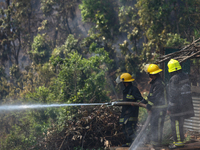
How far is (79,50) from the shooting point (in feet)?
76.0

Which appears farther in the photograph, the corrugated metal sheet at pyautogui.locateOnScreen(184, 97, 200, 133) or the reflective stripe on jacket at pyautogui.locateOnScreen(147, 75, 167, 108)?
the corrugated metal sheet at pyautogui.locateOnScreen(184, 97, 200, 133)

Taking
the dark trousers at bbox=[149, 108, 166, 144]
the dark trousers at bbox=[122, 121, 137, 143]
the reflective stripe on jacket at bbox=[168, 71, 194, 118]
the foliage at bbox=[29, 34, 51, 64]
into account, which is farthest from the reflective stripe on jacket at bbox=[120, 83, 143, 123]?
the foliage at bbox=[29, 34, 51, 64]

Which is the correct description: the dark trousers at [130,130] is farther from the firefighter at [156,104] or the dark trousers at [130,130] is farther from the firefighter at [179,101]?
the firefighter at [179,101]

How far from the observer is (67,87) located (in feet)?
31.3

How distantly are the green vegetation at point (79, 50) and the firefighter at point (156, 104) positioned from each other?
3003 mm

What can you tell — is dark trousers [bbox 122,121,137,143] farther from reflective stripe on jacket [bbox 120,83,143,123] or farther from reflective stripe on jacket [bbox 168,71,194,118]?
reflective stripe on jacket [bbox 168,71,194,118]

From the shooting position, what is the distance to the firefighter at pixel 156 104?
4.61 m

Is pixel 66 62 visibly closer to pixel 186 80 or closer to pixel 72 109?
pixel 72 109

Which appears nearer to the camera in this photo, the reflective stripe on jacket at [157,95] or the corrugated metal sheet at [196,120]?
A: the reflective stripe on jacket at [157,95]

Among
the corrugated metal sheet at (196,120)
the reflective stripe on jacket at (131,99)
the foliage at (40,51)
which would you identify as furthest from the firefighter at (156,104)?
the foliage at (40,51)

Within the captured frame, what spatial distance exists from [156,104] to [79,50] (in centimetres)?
A: 1917

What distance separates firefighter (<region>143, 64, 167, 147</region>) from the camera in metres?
4.61

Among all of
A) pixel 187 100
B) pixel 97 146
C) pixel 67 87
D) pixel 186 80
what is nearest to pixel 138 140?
pixel 187 100

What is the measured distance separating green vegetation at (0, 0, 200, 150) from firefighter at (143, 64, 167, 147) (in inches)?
118
